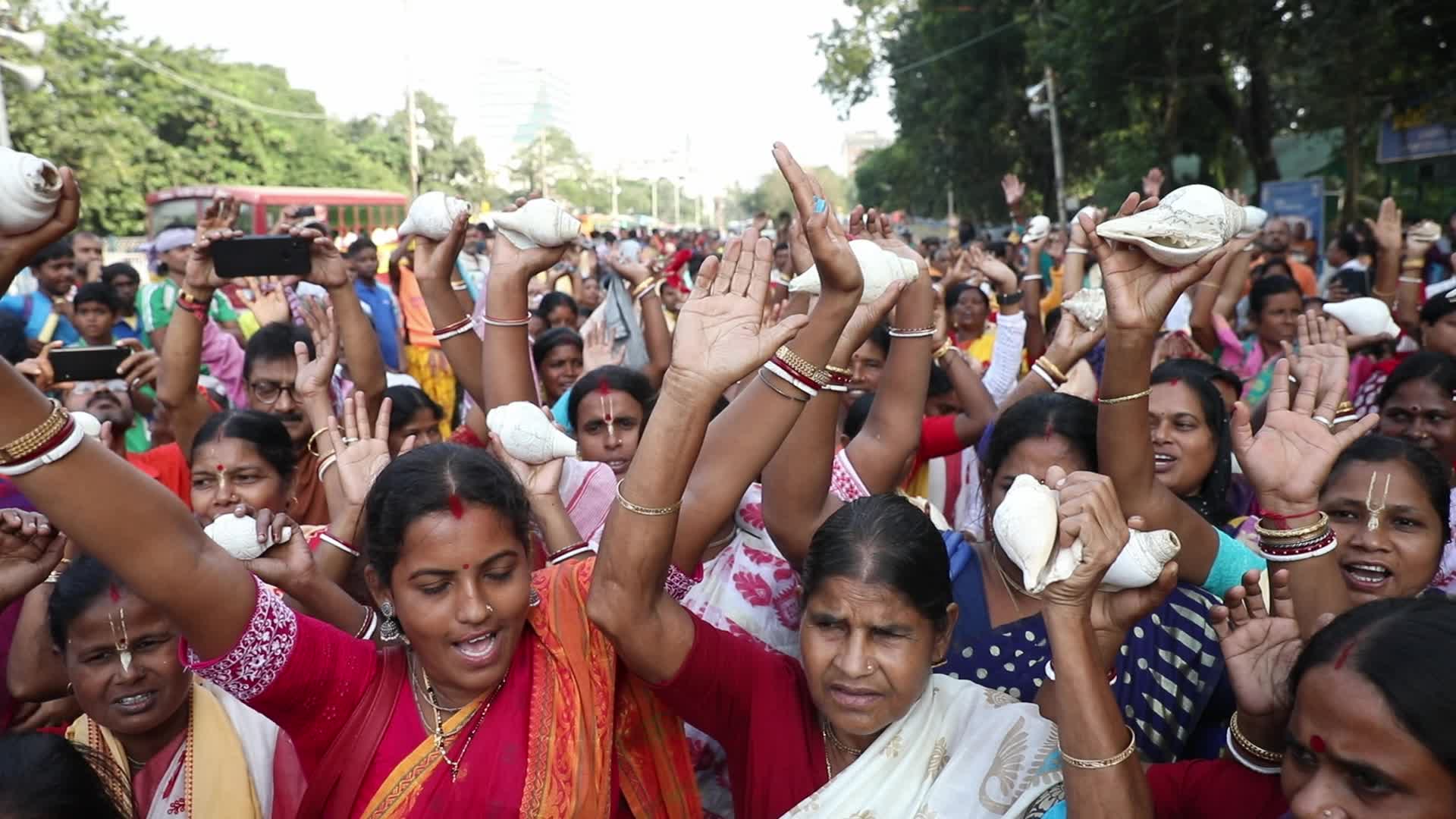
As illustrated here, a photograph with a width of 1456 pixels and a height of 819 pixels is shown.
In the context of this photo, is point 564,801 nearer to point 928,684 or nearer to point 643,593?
point 643,593

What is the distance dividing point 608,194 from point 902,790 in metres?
84.3

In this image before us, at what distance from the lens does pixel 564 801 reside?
186 cm

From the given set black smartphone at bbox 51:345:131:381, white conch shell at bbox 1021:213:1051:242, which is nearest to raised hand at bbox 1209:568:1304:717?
black smartphone at bbox 51:345:131:381

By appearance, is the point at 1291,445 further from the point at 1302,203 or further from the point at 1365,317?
the point at 1302,203

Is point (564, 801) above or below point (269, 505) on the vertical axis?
below

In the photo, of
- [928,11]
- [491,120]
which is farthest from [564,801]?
[491,120]

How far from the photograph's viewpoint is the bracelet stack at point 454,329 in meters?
3.16

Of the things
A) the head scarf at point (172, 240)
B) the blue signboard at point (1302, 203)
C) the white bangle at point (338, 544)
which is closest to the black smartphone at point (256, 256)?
the white bangle at point (338, 544)

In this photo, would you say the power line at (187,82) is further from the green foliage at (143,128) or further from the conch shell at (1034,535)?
the conch shell at (1034,535)

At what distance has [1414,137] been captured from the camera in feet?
47.7

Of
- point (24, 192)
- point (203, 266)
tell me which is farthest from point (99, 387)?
point (24, 192)

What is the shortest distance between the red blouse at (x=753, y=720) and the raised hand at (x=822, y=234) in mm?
674

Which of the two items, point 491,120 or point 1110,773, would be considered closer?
point 1110,773

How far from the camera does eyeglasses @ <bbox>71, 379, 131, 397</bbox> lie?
13.8ft
